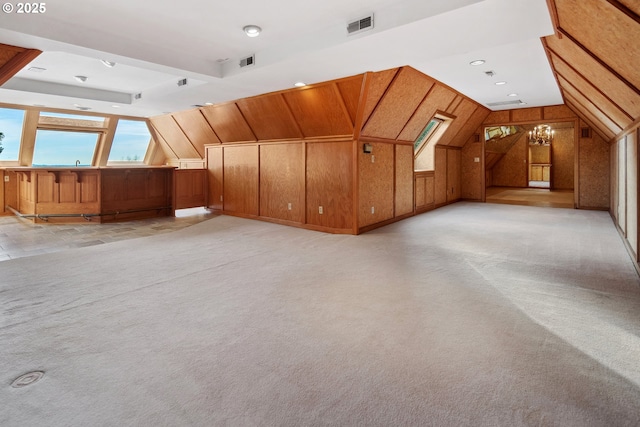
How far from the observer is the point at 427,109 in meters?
7.01

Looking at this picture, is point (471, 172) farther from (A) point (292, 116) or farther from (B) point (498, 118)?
(A) point (292, 116)

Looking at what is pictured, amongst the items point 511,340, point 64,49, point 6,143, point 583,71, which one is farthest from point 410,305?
point 6,143

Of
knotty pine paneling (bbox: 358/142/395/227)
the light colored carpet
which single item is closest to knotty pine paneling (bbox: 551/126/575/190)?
knotty pine paneling (bbox: 358/142/395/227)

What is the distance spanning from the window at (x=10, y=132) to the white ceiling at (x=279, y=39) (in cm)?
228

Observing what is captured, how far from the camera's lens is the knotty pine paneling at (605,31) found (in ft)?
7.20

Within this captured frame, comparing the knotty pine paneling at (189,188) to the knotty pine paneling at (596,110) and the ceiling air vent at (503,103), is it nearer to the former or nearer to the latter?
the ceiling air vent at (503,103)

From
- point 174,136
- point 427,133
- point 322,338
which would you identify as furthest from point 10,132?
point 427,133

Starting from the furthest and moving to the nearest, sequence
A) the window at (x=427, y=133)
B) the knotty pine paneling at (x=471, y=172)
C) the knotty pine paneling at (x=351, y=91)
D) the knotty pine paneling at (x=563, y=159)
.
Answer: the knotty pine paneling at (x=563, y=159) < the knotty pine paneling at (x=471, y=172) < the window at (x=427, y=133) < the knotty pine paneling at (x=351, y=91)

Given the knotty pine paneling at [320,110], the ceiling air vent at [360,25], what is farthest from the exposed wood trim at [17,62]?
the ceiling air vent at [360,25]

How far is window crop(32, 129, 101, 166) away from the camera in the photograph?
883 centimetres

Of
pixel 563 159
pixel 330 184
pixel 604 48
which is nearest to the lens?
pixel 604 48

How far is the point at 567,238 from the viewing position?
18.1ft

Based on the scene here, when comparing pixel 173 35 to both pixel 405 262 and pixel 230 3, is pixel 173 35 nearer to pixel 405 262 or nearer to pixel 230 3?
pixel 230 3

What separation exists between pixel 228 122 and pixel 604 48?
21.2 feet
